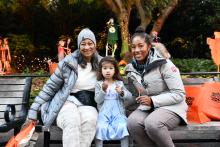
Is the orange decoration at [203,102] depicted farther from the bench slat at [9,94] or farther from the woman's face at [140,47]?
the bench slat at [9,94]

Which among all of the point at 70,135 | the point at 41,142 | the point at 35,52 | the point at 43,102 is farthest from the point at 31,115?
the point at 35,52

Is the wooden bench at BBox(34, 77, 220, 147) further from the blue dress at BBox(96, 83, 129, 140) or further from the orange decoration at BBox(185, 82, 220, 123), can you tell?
the blue dress at BBox(96, 83, 129, 140)

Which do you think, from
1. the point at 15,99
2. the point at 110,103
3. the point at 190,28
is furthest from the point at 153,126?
the point at 190,28

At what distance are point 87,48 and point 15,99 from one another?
1.33 metres

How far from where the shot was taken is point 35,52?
18.4m

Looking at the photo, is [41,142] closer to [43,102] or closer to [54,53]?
[43,102]

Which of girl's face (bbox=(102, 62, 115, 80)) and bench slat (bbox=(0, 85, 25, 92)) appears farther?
bench slat (bbox=(0, 85, 25, 92))

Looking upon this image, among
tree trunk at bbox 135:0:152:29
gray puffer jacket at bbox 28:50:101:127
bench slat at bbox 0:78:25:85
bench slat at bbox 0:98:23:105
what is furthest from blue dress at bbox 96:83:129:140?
tree trunk at bbox 135:0:152:29

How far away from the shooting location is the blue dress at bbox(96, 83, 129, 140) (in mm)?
5332

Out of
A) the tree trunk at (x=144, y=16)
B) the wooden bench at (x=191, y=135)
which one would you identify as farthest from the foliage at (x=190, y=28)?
the wooden bench at (x=191, y=135)

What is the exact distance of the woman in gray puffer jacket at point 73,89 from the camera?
556 cm

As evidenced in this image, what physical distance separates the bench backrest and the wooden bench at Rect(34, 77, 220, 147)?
52 centimetres

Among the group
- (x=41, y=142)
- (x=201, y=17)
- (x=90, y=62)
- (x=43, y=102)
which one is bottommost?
(x=41, y=142)

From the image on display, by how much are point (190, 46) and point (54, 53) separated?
5454 millimetres
